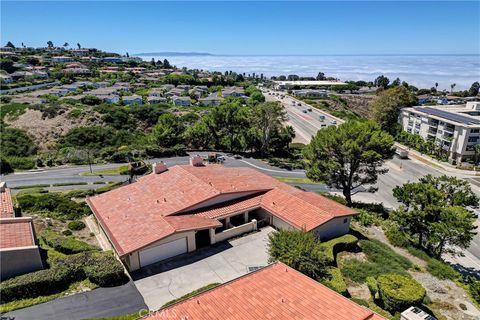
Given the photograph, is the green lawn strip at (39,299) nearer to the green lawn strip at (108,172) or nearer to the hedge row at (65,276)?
the hedge row at (65,276)

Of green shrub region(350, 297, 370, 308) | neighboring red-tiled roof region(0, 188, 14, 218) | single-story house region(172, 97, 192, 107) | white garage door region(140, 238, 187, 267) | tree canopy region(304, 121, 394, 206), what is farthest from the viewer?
single-story house region(172, 97, 192, 107)

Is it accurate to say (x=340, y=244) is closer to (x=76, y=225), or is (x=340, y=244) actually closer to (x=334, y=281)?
(x=334, y=281)

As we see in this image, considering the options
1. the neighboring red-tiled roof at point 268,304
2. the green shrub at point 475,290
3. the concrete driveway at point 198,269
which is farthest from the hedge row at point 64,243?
the green shrub at point 475,290

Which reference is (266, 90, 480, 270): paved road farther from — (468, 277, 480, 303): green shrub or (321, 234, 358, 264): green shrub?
(321, 234, 358, 264): green shrub

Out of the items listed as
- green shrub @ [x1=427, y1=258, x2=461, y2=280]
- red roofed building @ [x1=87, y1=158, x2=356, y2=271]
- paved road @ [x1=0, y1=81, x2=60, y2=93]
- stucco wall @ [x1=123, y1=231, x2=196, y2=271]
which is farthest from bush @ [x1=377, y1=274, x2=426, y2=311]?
paved road @ [x1=0, y1=81, x2=60, y2=93]

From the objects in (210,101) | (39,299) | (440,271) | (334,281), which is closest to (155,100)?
(210,101)

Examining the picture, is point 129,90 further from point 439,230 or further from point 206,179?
point 439,230
